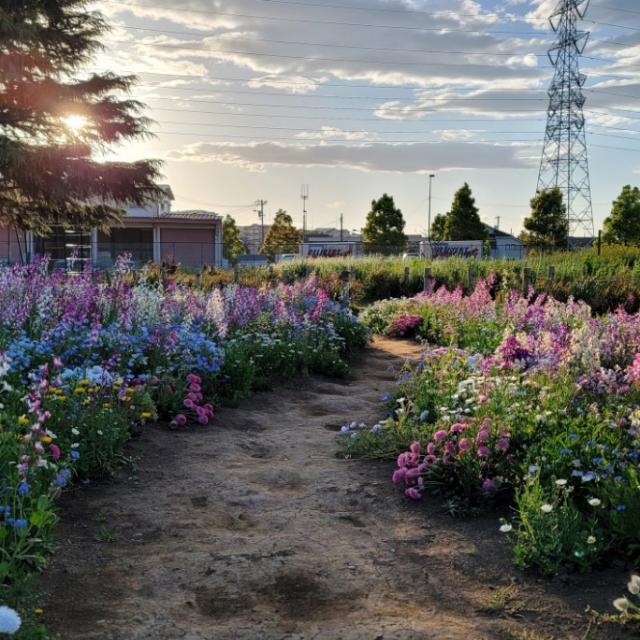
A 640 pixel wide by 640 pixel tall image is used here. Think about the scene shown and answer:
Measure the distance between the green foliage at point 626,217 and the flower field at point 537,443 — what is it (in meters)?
38.1

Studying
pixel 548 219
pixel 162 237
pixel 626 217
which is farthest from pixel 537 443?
pixel 626 217

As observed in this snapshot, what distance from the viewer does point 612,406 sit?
13.8 feet

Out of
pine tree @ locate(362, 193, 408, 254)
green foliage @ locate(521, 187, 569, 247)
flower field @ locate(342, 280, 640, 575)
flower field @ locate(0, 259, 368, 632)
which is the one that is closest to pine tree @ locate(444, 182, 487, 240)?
pine tree @ locate(362, 193, 408, 254)

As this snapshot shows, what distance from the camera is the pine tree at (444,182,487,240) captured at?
47.7 metres

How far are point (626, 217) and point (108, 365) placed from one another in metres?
41.7

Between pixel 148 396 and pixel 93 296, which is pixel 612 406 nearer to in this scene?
pixel 148 396

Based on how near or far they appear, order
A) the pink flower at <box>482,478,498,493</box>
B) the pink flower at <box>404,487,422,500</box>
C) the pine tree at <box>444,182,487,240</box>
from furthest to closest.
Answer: the pine tree at <box>444,182,487,240</box> < the pink flower at <box>404,487,422,500</box> < the pink flower at <box>482,478,498,493</box>

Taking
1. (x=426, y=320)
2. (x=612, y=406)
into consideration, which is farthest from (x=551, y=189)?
(x=612, y=406)

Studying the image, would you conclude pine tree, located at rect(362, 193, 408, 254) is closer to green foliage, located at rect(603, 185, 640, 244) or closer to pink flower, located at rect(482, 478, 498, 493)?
green foliage, located at rect(603, 185, 640, 244)

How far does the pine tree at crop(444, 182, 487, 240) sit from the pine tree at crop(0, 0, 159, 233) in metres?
30.9

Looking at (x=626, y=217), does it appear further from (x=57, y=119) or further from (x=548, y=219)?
(x=57, y=119)

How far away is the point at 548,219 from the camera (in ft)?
134

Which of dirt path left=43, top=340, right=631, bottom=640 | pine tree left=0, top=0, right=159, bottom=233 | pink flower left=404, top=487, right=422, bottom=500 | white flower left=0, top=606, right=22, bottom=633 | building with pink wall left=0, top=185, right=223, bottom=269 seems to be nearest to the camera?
white flower left=0, top=606, right=22, bottom=633

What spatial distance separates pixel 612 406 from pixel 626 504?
4.35 ft
